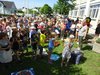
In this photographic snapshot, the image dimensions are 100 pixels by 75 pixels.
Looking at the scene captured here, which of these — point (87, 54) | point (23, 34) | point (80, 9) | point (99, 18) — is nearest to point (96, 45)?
point (87, 54)

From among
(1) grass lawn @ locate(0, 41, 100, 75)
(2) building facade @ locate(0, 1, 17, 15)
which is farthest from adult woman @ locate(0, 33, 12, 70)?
(2) building facade @ locate(0, 1, 17, 15)

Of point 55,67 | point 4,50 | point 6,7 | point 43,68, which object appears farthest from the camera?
point 6,7

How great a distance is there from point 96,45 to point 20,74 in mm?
6587

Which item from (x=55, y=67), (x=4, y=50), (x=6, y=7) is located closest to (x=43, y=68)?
(x=55, y=67)

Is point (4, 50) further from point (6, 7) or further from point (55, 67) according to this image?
point (6, 7)

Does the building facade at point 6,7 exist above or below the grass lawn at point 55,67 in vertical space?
above

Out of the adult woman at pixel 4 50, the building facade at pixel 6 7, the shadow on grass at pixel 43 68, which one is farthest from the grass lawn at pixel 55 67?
the building facade at pixel 6 7

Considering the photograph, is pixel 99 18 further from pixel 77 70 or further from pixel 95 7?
pixel 77 70

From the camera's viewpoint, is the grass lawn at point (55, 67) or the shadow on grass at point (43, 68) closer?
the shadow on grass at point (43, 68)

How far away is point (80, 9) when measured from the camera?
2931 cm

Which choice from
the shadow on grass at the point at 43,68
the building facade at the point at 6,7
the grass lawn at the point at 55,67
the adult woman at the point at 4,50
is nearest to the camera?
the adult woman at the point at 4,50

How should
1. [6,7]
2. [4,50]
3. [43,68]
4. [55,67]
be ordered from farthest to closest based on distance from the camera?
[6,7] < [55,67] < [43,68] < [4,50]

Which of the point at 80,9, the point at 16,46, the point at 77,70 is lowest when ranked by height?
the point at 77,70

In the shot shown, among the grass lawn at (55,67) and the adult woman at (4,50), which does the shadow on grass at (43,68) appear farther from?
the adult woman at (4,50)
